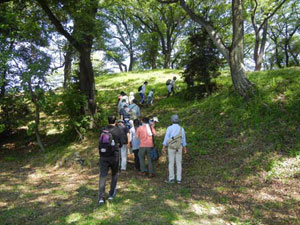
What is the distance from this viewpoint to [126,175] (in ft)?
24.5

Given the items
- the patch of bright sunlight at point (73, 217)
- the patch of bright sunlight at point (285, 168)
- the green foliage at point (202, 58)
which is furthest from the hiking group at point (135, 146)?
the green foliage at point (202, 58)

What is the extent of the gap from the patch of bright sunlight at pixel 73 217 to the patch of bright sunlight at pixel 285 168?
5060 millimetres

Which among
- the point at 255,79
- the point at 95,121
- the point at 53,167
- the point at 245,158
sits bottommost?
the point at 53,167

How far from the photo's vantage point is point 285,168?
6.11 meters

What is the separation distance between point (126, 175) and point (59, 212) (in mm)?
2704

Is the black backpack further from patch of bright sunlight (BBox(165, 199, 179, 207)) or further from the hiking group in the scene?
patch of bright sunlight (BBox(165, 199, 179, 207))

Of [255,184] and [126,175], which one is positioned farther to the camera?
[126,175]

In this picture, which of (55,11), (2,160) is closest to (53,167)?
(2,160)

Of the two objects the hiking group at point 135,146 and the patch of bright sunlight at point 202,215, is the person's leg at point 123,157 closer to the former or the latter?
the hiking group at point 135,146

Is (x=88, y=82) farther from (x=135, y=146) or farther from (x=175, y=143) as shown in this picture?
(x=175, y=143)

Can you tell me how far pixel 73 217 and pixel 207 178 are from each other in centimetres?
395

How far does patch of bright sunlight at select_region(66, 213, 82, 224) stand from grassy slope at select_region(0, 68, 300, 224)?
0.02m

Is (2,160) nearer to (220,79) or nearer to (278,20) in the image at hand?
(220,79)

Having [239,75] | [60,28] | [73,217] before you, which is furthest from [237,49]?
[73,217]
